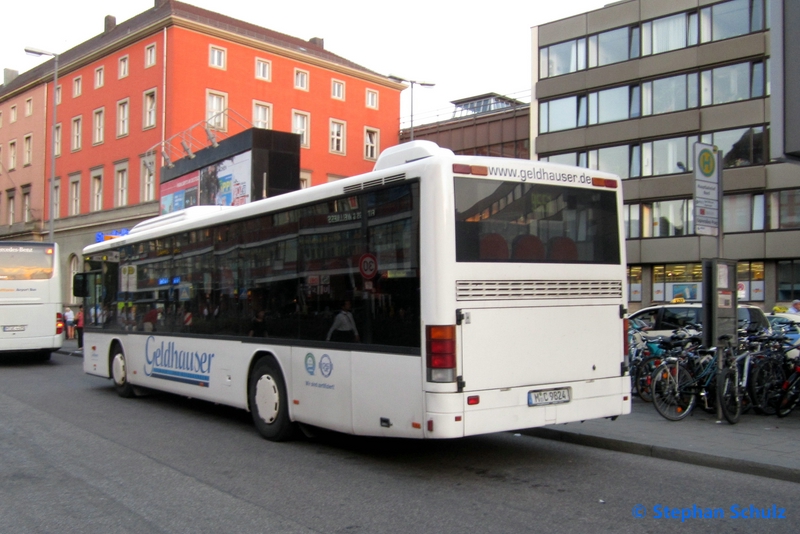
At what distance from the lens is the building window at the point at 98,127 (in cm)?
5091

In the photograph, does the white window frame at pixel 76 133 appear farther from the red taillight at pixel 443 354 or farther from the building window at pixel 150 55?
the red taillight at pixel 443 354

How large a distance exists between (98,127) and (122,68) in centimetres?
474

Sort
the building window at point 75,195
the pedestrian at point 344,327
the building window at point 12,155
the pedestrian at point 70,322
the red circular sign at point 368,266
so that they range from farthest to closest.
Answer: the building window at point 12,155 → the building window at point 75,195 → the pedestrian at point 70,322 → the pedestrian at point 344,327 → the red circular sign at point 368,266

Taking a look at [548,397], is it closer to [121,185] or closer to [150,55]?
[150,55]

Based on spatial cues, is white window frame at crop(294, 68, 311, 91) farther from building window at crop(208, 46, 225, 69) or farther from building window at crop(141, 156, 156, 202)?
building window at crop(141, 156, 156, 202)

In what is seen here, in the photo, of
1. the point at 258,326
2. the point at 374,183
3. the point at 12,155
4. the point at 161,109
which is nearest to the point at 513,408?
the point at 374,183

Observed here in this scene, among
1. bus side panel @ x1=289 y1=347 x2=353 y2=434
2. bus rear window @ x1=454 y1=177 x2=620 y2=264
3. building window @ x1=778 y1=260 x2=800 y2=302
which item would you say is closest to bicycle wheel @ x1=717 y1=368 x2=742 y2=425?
bus rear window @ x1=454 y1=177 x2=620 y2=264

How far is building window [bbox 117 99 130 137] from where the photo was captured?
48281 mm

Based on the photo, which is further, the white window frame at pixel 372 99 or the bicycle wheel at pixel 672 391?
the white window frame at pixel 372 99

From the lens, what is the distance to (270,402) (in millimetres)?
9156

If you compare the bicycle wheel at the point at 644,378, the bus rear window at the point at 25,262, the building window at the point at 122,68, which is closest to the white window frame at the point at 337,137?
the building window at the point at 122,68

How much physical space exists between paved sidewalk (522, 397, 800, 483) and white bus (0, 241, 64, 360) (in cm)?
1602

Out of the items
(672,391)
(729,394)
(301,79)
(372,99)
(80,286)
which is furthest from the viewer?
(372,99)

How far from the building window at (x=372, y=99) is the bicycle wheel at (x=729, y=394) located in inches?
1886
